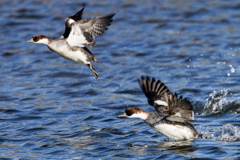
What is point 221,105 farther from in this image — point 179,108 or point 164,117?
point 179,108

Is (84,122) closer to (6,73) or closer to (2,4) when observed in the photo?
(6,73)

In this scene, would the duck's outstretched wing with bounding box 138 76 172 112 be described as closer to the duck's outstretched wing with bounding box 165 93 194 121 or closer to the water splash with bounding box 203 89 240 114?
the duck's outstretched wing with bounding box 165 93 194 121

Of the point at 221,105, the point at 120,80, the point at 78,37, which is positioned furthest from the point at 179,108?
the point at 120,80

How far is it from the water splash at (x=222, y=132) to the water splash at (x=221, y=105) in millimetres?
1029

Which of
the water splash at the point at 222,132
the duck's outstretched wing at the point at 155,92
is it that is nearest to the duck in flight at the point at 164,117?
the duck's outstretched wing at the point at 155,92

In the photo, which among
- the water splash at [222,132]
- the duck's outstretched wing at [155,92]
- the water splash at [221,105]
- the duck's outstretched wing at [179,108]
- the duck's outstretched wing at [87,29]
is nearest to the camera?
the duck's outstretched wing at [179,108]

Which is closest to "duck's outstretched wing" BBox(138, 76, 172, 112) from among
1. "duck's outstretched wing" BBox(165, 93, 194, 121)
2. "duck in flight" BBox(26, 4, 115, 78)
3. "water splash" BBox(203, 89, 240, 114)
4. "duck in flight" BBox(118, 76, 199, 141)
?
"duck in flight" BBox(118, 76, 199, 141)

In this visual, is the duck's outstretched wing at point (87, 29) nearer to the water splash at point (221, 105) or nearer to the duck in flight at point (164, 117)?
the duck in flight at point (164, 117)

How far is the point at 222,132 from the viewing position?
26.0ft

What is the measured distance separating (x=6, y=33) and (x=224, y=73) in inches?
344

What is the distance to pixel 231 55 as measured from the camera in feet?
42.9

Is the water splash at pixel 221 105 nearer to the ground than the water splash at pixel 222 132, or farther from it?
farther from it

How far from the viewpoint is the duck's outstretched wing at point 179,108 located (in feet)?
21.8

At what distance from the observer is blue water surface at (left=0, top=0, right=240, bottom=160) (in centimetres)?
767
